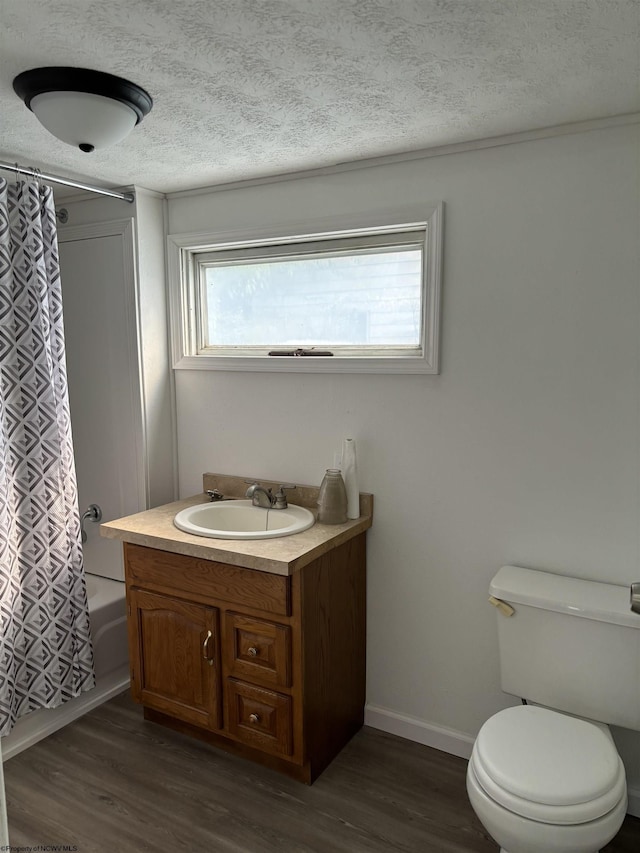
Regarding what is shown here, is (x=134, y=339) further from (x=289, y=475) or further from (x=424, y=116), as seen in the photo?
(x=424, y=116)

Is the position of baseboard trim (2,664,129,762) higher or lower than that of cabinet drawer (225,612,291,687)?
lower

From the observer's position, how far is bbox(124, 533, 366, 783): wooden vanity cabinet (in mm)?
2029

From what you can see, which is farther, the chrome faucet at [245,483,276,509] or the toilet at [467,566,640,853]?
the chrome faucet at [245,483,276,509]

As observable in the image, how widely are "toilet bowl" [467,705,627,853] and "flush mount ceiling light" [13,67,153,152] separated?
198 centimetres

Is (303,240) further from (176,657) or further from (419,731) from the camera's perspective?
(419,731)

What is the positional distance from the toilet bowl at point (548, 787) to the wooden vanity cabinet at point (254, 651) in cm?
63

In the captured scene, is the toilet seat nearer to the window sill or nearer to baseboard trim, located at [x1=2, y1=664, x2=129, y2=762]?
the window sill

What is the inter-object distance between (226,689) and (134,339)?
1519 mm

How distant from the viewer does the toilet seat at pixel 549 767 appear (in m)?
1.47

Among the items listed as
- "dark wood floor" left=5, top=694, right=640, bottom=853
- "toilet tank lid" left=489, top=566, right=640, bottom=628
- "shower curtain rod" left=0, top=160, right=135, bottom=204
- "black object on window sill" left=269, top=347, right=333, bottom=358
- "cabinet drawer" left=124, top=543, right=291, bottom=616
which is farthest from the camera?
"black object on window sill" left=269, top=347, right=333, bottom=358

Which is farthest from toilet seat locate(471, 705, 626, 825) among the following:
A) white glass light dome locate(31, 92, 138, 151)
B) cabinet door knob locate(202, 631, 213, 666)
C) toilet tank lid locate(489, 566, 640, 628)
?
white glass light dome locate(31, 92, 138, 151)

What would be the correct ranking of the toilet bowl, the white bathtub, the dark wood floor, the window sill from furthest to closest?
1. the white bathtub
2. the window sill
3. the dark wood floor
4. the toilet bowl

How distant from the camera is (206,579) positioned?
214cm

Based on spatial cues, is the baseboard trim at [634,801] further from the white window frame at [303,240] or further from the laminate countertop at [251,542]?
the white window frame at [303,240]
